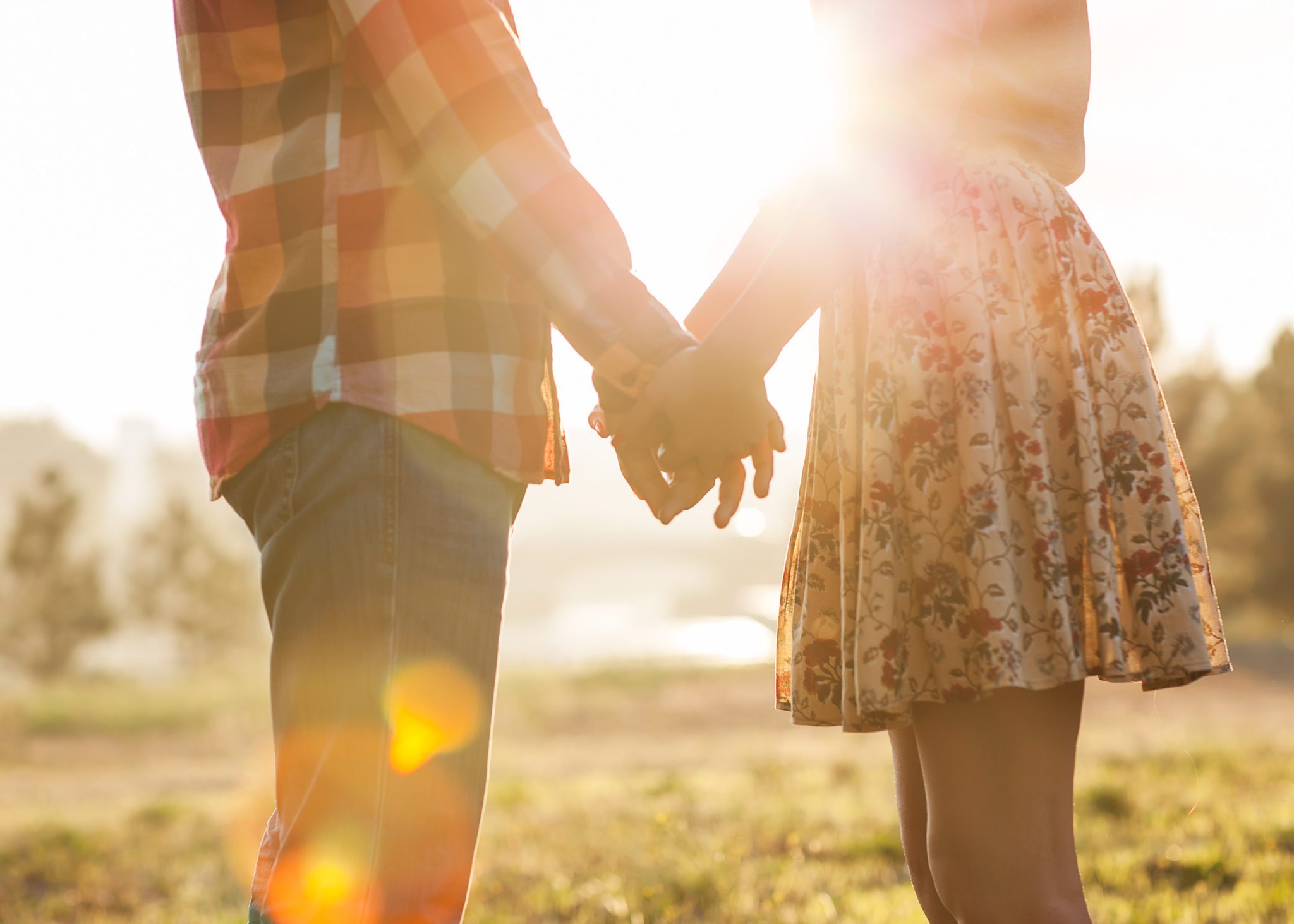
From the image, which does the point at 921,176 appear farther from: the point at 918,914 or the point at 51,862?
the point at 51,862

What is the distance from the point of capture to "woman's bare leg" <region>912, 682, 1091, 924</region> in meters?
1.38

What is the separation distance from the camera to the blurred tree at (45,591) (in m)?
28.4

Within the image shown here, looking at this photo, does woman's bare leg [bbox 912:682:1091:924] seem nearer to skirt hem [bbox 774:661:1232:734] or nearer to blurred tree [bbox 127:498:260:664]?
skirt hem [bbox 774:661:1232:734]

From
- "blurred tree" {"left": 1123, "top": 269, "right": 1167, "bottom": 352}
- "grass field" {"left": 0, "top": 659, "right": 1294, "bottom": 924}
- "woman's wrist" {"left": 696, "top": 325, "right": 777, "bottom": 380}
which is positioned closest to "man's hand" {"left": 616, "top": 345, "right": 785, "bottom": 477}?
"woman's wrist" {"left": 696, "top": 325, "right": 777, "bottom": 380}

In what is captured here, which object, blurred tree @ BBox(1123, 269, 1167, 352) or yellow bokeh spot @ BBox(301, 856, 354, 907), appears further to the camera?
blurred tree @ BBox(1123, 269, 1167, 352)

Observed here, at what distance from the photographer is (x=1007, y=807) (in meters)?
→ 1.39

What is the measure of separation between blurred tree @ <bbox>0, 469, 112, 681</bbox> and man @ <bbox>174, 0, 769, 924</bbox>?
31.7 metres

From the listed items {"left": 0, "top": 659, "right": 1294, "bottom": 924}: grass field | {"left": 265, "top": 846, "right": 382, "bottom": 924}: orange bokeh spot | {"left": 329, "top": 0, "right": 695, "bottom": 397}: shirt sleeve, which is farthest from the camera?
{"left": 0, "top": 659, "right": 1294, "bottom": 924}: grass field

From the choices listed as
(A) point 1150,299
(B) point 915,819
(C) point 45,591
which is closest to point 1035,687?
(B) point 915,819

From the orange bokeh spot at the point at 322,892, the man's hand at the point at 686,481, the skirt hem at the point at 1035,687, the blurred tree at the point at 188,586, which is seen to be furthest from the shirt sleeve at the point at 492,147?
the blurred tree at the point at 188,586

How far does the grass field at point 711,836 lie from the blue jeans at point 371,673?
201 cm

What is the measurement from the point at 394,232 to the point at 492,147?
6.9 inches

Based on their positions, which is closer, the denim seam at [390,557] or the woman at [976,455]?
the denim seam at [390,557]

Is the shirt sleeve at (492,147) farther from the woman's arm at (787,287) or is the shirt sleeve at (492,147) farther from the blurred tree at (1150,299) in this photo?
the blurred tree at (1150,299)
